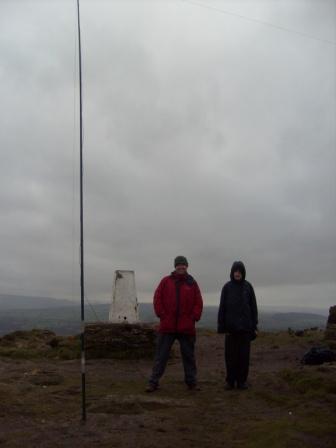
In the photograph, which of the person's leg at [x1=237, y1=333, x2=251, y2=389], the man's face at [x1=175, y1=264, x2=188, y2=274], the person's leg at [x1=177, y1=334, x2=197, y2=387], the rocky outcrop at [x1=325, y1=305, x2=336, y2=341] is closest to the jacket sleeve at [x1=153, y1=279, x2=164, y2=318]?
the man's face at [x1=175, y1=264, x2=188, y2=274]

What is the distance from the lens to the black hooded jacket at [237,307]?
973cm

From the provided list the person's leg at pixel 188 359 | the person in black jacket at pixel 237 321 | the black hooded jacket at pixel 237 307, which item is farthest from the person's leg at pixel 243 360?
the person's leg at pixel 188 359

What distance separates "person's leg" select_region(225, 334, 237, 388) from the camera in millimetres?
9445

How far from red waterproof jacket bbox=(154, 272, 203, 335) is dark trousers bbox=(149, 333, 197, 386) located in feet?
0.43

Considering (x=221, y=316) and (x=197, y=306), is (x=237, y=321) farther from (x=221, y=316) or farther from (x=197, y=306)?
(x=197, y=306)

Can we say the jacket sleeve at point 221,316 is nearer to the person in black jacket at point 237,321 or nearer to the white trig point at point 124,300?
the person in black jacket at point 237,321

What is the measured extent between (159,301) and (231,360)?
157 cm

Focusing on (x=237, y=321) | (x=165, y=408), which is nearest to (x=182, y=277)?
(x=237, y=321)

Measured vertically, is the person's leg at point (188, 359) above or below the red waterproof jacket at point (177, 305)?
below

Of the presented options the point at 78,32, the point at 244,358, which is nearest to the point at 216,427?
the point at 244,358

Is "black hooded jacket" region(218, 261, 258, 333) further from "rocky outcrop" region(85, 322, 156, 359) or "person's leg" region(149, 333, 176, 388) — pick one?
"rocky outcrop" region(85, 322, 156, 359)

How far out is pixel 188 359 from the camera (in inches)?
372

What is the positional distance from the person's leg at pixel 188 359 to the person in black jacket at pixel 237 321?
0.58 metres

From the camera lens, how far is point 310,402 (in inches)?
313
